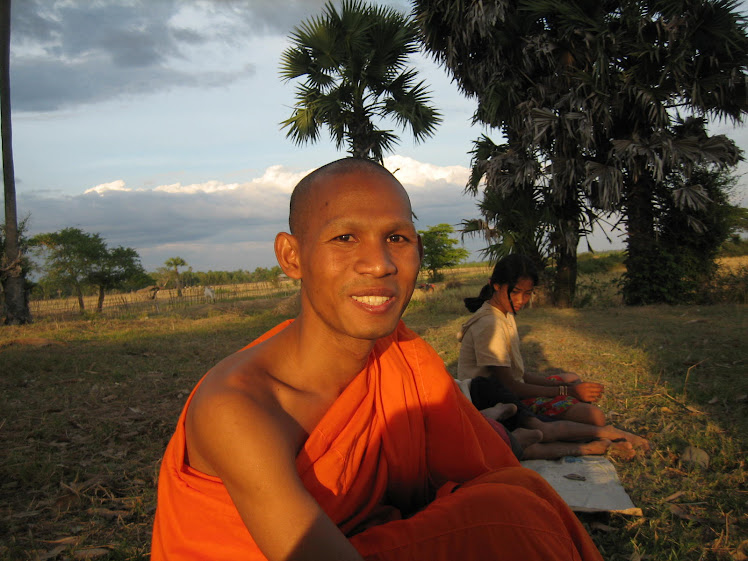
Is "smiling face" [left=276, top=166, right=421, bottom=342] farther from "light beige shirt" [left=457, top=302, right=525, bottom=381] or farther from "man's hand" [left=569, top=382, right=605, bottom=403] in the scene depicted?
"man's hand" [left=569, top=382, right=605, bottom=403]

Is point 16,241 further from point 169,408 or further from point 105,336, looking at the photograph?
point 169,408

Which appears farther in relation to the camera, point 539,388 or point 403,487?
point 539,388

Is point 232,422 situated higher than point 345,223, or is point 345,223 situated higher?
point 345,223

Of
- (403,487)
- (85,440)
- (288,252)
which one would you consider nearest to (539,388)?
(403,487)

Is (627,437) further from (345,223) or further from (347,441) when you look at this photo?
(345,223)

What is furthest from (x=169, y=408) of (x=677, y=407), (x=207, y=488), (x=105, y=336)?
(x=105, y=336)

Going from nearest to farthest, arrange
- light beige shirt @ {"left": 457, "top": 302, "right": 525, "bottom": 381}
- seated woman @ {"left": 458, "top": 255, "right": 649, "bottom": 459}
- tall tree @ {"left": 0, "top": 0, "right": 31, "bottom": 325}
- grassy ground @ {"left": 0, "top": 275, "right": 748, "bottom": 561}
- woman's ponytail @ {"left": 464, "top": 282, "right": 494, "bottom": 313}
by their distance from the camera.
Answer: grassy ground @ {"left": 0, "top": 275, "right": 748, "bottom": 561} < seated woman @ {"left": 458, "top": 255, "right": 649, "bottom": 459} < light beige shirt @ {"left": 457, "top": 302, "right": 525, "bottom": 381} < woman's ponytail @ {"left": 464, "top": 282, "right": 494, "bottom": 313} < tall tree @ {"left": 0, "top": 0, "right": 31, "bottom": 325}

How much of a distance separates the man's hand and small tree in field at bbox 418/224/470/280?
83.5 feet

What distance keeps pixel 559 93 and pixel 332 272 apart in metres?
10.7

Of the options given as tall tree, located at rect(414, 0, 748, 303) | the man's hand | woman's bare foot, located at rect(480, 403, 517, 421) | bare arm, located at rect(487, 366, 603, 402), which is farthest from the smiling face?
tall tree, located at rect(414, 0, 748, 303)

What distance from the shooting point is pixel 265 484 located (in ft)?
A: 3.84

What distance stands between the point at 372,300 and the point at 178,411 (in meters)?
4.19

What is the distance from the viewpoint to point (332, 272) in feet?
5.06

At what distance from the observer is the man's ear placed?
5.61 ft
